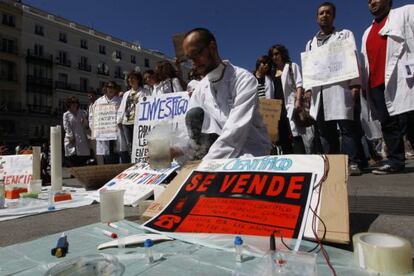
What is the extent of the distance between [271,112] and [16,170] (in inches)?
128

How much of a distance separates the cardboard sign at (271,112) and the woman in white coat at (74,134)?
3.53 meters


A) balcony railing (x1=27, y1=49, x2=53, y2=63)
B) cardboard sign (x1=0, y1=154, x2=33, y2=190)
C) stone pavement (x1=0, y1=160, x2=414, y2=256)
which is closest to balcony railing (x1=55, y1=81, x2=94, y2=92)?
balcony railing (x1=27, y1=49, x2=53, y2=63)

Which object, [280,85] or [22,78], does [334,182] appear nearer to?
[280,85]

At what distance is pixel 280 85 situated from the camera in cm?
460

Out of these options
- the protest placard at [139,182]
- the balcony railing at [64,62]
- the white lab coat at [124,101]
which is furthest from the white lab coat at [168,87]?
the balcony railing at [64,62]

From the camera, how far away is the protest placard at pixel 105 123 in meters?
5.60

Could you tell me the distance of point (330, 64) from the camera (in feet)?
11.9

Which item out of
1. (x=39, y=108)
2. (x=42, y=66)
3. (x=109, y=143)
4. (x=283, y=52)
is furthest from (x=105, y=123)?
(x=42, y=66)

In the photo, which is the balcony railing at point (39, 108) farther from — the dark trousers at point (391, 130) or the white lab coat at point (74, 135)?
the dark trousers at point (391, 130)

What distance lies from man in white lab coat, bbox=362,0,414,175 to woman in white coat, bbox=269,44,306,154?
878mm

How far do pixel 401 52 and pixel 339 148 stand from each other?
1.17 metres

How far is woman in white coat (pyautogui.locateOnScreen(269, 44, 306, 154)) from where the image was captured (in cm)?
425

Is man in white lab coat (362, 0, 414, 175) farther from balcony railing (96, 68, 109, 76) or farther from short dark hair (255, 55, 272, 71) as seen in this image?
balcony railing (96, 68, 109, 76)

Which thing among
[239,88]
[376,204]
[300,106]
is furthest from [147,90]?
[376,204]
